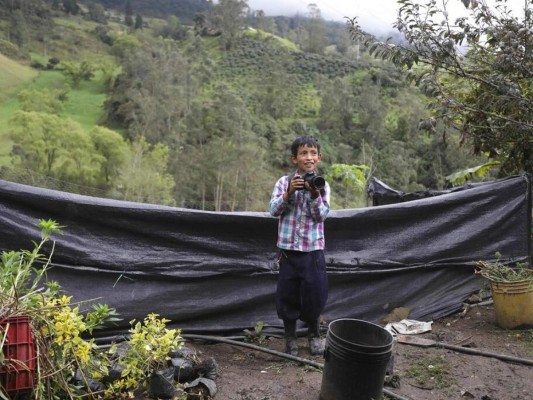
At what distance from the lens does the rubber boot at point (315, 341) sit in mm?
3039

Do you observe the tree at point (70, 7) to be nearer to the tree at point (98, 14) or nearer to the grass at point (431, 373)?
the tree at point (98, 14)

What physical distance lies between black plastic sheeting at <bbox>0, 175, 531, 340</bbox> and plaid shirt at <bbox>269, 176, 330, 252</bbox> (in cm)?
46

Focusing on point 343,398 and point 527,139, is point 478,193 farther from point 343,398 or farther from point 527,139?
point 343,398

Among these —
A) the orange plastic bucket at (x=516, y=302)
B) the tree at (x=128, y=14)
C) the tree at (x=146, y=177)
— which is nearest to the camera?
the orange plastic bucket at (x=516, y=302)

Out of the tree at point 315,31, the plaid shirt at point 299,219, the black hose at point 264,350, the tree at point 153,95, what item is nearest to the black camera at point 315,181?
the plaid shirt at point 299,219

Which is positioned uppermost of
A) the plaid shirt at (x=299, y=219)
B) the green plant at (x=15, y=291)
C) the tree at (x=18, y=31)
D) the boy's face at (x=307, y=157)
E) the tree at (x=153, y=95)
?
the tree at (x=18, y=31)

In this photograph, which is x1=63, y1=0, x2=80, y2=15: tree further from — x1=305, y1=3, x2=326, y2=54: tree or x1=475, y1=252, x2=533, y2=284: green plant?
x1=475, y1=252, x2=533, y2=284: green plant

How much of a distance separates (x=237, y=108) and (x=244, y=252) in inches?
1508

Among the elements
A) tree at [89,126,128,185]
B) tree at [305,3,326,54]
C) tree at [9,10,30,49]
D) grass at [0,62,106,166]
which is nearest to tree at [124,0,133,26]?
tree at [9,10,30,49]

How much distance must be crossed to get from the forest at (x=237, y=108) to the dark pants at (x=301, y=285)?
2.15 m

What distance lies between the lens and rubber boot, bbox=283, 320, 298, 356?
3.01 metres

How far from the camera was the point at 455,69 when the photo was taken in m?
4.27

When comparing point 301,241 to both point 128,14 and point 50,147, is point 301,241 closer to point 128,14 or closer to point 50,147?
point 50,147

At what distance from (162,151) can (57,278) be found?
105ft
